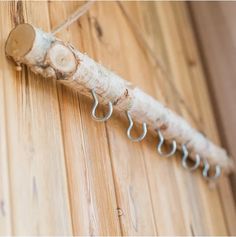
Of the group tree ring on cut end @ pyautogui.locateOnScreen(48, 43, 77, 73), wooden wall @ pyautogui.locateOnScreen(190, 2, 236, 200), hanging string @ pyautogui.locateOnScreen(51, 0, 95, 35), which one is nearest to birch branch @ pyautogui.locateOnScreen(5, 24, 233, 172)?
tree ring on cut end @ pyautogui.locateOnScreen(48, 43, 77, 73)

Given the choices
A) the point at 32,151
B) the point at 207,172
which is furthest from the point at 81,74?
the point at 207,172

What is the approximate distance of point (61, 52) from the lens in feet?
2.14

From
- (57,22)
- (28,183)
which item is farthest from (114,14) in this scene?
(28,183)

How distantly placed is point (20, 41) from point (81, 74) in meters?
0.11

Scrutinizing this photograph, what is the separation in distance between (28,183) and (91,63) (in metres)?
0.23

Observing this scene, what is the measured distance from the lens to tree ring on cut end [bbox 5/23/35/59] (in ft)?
2.04

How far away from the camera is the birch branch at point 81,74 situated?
0.63 meters

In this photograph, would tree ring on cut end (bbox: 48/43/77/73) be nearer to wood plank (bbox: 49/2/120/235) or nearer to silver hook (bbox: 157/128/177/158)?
wood plank (bbox: 49/2/120/235)

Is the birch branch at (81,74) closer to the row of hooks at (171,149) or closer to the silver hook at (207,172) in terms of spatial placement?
the row of hooks at (171,149)

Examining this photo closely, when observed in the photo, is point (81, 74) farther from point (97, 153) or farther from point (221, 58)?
point (221, 58)

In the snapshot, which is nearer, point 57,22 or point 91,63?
point 91,63

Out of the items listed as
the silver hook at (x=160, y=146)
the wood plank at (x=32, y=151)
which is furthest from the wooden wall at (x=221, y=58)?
the wood plank at (x=32, y=151)

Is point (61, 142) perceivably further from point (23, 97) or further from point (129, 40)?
point (129, 40)

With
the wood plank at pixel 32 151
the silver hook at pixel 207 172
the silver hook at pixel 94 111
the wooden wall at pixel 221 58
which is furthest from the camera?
the wooden wall at pixel 221 58
